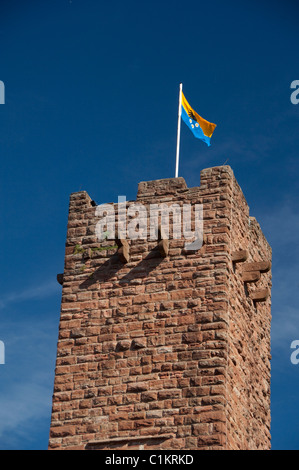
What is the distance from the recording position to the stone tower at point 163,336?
759 inches

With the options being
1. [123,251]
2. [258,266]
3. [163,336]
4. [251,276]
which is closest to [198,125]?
[258,266]

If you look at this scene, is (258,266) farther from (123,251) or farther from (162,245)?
(123,251)

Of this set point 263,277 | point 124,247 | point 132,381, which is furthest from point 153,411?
point 263,277

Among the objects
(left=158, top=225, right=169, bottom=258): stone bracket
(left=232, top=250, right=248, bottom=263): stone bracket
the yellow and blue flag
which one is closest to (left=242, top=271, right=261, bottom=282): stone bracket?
(left=232, top=250, right=248, bottom=263): stone bracket

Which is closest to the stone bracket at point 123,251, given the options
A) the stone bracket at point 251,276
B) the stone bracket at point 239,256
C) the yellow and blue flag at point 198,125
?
the stone bracket at point 239,256

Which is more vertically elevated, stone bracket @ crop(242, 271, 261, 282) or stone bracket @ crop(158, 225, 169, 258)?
stone bracket @ crop(158, 225, 169, 258)

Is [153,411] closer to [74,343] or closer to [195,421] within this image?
[195,421]

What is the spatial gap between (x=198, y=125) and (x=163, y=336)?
18.4 feet

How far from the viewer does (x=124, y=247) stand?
21.0m

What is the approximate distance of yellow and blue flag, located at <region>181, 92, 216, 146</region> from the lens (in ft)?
77.4

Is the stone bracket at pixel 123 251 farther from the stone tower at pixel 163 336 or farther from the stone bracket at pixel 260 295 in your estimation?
the stone bracket at pixel 260 295

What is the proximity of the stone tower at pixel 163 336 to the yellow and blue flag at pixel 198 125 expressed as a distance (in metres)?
2.28

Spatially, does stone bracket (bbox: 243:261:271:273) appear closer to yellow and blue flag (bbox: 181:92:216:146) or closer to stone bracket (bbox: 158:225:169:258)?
stone bracket (bbox: 158:225:169:258)

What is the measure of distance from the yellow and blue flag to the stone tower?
7.48ft
